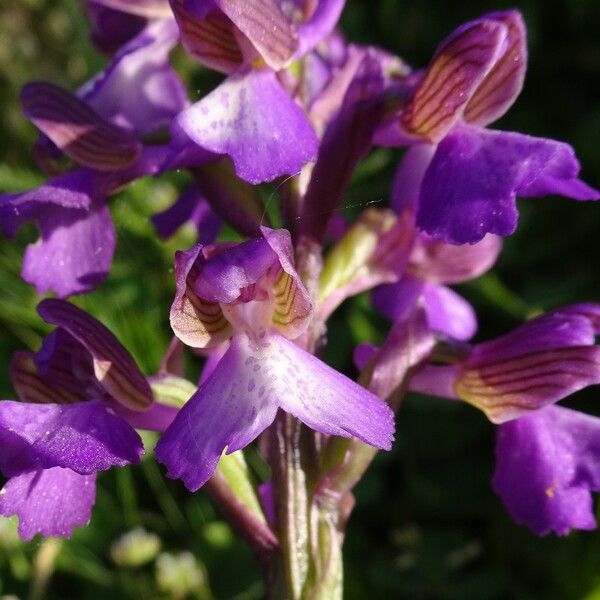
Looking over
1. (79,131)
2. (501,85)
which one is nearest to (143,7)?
(79,131)

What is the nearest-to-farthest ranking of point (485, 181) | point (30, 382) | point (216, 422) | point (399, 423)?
1. point (216, 422)
2. point (485, 181)
3. point (30, 382)
4. point (399, 423)

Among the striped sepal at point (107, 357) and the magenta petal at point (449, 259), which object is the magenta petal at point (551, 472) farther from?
the striped sepal at point (107, 357)

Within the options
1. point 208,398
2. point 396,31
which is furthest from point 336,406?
point 396,31

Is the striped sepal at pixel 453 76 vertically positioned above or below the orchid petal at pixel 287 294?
above

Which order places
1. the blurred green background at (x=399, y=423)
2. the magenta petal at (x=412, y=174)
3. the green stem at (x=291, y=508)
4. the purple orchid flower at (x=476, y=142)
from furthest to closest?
the blurred green background at (x=399, y=423), the magenta petal at (x=412, y=174), the green stem at (x=291, y=508), the purple orchid flower at (x=476, y=142)

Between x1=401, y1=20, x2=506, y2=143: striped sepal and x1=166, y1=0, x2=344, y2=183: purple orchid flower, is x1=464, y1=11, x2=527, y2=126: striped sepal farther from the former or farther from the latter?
x1=166, y1=0, x2=344, y2=183: purple orchid flower

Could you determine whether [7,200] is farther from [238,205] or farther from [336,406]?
[336,406]

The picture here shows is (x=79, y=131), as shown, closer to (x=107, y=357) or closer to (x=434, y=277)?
(x=107, y=357)

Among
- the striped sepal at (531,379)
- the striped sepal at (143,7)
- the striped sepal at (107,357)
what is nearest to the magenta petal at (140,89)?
the striped sepal at (143,7)
